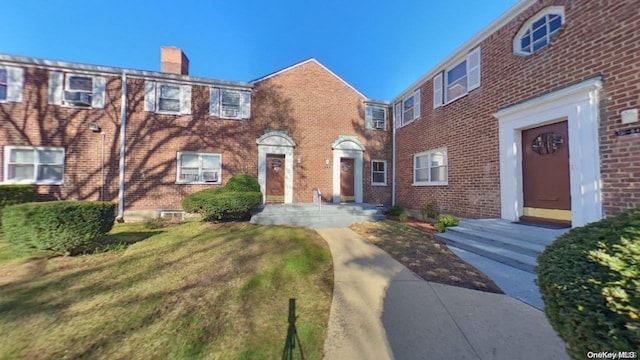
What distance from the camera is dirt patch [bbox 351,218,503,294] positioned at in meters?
4.44

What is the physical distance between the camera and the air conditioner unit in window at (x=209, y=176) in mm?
11798

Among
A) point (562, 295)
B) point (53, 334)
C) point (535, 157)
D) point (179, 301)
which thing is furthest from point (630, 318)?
point (535, 157)

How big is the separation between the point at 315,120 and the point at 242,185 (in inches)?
199

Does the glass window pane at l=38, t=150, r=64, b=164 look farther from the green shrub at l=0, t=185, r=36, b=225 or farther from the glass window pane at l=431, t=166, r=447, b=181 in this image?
the glass window pane at l=431, t=166, r=447, b=181

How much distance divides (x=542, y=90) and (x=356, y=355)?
7.02m

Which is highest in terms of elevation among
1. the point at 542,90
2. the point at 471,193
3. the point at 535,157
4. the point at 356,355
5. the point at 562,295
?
the point at 542,90

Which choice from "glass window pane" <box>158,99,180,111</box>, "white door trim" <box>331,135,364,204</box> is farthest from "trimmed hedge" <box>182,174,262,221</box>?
"white door trim" <box>331,135,364,204</box>

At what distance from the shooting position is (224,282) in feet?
14.0

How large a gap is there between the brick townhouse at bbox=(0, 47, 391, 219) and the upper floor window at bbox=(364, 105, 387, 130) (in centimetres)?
6

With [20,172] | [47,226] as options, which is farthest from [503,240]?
[20,172]

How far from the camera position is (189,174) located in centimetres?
1162

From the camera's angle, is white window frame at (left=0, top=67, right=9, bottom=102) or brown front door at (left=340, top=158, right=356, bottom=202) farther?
brown front door at (left=340, top=158, right=356, bottom=202)

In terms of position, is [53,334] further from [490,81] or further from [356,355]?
[490,81]

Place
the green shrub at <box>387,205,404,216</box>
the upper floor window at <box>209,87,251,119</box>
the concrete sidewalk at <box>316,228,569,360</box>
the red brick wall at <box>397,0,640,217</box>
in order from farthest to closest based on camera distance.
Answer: the upper floor window at <box>209,87,251,119</box>, the green shrub at <box>387,205,404,216</box>, the red brick wall at <box>397,0,640,217</box>, the concrete sidewalk at <box>316,228,569,360</box>
